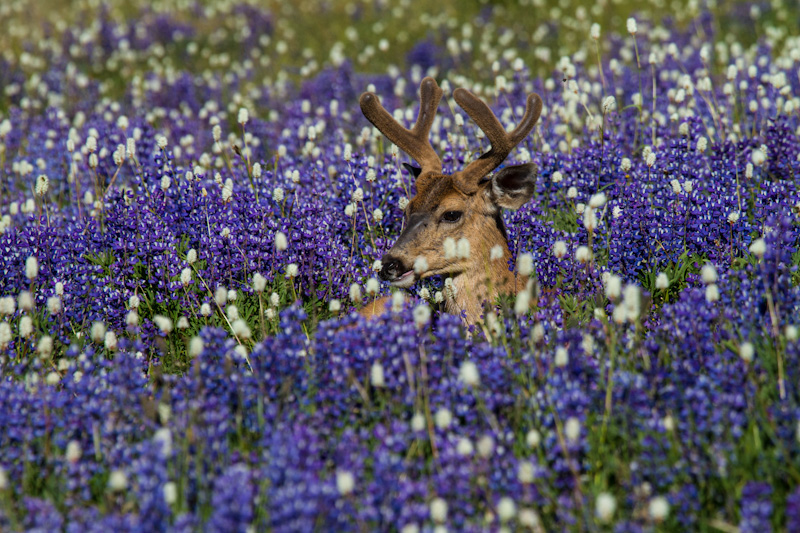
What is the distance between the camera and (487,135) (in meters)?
6.12

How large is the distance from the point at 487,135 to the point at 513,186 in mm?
441

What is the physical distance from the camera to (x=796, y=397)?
375 centimetres

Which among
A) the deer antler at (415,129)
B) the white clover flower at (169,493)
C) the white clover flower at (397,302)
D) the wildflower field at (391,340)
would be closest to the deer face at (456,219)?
the wildflower field at (391,340)

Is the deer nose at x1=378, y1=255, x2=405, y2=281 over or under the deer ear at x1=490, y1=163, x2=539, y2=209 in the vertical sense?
under

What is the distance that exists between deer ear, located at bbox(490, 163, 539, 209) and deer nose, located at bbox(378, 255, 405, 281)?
939 millimetres

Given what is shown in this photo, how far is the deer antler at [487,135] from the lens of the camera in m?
6.09

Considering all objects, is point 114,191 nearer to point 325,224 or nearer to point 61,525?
point 325,224

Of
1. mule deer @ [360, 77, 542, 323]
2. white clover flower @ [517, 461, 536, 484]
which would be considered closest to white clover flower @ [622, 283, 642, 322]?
white clover flower @ [517, 461, 536, 484]

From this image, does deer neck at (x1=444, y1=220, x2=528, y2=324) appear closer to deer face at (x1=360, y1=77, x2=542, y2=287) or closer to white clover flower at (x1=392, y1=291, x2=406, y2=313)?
deer face at (x1=360, y1=77, x2=542, y2=287)

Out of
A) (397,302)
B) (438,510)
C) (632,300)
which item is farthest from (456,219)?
(438,510)

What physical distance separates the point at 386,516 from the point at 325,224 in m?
3.34

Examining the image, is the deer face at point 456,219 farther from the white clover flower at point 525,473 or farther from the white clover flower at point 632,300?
the white clover flower at point 525,473

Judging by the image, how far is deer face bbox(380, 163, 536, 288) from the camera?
5840mm

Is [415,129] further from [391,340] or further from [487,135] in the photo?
[391,340]
